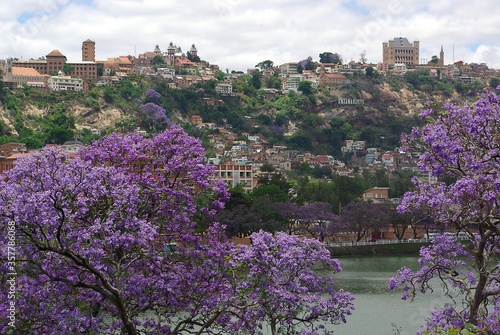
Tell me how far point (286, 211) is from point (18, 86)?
7884cm

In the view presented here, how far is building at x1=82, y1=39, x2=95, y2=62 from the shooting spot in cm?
16712

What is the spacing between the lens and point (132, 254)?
53.8 ft

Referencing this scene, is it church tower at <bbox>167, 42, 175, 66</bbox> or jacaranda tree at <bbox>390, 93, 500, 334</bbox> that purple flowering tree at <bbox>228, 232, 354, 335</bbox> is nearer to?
jacaranda tree at <bbox>390, 93, 500, 334</bbox>

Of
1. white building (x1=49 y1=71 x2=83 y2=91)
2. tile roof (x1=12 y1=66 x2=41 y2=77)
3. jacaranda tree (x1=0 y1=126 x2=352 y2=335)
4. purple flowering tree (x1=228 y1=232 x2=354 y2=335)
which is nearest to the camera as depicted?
jacaranda tree (x1=0 y1=126 x2=352 y2=335)

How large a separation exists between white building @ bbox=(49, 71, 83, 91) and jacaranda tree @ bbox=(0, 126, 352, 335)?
127 metres

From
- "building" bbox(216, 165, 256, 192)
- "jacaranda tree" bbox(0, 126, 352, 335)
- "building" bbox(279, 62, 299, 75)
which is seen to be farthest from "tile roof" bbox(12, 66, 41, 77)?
"jacaranda tree" bbox(0, 126, 352, 335)

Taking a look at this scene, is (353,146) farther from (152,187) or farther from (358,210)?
(152,187)

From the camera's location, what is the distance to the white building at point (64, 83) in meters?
143

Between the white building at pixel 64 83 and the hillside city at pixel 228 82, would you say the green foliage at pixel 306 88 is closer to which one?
the hillside city at pixel 228 82

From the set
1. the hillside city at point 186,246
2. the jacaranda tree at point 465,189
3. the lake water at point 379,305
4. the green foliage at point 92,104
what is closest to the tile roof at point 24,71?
the green foliage at point 92,104

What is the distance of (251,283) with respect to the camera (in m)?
18.6

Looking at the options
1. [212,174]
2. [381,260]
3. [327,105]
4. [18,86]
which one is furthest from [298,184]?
[212,174]

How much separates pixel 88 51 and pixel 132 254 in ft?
511

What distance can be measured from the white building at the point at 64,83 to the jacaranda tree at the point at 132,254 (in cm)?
12688
